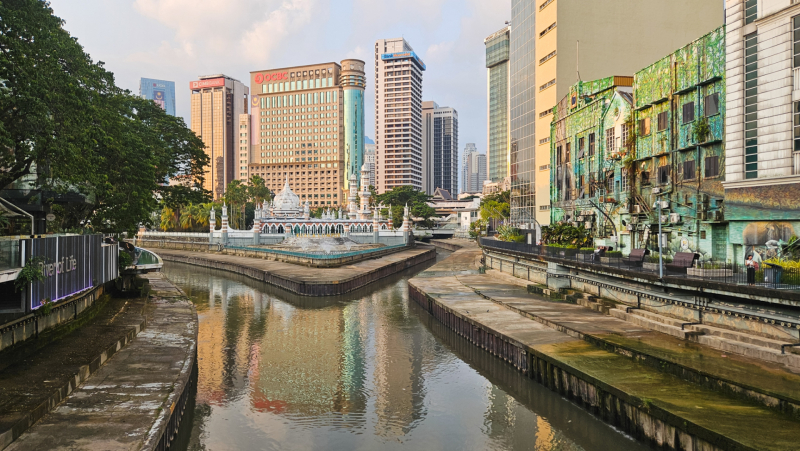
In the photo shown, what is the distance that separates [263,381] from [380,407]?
5588 millimetres

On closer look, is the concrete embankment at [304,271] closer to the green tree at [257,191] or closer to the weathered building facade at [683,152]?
the weathered building facade at [683,152]

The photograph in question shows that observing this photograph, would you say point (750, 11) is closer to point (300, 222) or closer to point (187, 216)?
point (300, 222)

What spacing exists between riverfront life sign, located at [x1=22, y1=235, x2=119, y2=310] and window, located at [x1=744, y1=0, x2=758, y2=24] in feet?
99.9

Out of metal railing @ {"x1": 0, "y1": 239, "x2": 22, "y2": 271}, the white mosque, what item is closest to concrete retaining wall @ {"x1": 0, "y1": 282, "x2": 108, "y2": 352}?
metal railing @ {"x1": 0, "y1": 239, "x2": 22, "y2": 271}

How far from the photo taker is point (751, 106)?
2433 centimetres

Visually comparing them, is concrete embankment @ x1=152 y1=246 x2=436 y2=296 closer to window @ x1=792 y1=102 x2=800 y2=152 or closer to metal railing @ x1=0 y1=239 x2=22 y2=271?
metal railing @ x1=0 y1=239 x2=22 y2=271

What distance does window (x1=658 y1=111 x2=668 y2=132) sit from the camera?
33.3m

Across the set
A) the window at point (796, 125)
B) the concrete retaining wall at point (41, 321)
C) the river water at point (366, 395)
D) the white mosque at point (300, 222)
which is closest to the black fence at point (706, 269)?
the window at point (796, 125)

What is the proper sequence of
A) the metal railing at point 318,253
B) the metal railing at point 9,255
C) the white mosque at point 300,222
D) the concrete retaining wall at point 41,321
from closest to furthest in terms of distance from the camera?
the metal railing at point 9,255, the concrete retaining wall at point 41,321, the metal railing at point 318,253, the white mosque at point 300,222

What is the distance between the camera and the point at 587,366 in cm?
1842

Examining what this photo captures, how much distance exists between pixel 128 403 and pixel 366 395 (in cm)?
881

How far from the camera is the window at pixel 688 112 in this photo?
30.2 meters

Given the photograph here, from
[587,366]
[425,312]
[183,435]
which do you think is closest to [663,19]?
[425,312]

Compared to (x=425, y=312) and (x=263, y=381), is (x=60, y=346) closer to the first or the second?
(x=263, y=381)
